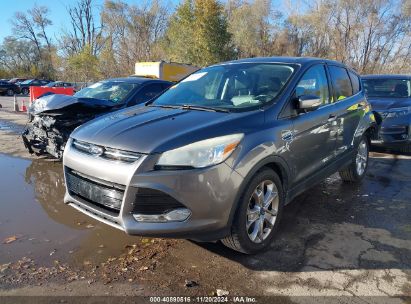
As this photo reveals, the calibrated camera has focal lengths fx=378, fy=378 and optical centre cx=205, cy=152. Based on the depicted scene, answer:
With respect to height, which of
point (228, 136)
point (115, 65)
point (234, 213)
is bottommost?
point (234, 213)

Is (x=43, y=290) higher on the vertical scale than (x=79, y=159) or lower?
lower

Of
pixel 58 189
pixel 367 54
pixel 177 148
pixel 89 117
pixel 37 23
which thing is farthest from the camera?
pixel 37 23

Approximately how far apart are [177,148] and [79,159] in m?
1.00

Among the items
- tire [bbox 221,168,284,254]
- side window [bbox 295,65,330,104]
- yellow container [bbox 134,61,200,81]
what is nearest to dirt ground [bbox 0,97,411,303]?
tire [bbox 221,168,284,254]

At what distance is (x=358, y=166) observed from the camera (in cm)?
579

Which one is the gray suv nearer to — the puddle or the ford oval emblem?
the ford oval emblem

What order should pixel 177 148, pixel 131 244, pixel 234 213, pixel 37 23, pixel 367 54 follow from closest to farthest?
1. pixel 177 148
2. pixel 234 213
3. pixel 131 244
4. pixel 367 54
5. pixel 37 23

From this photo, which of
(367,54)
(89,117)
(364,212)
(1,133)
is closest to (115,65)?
(367,54)

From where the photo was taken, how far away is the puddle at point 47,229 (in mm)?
3516

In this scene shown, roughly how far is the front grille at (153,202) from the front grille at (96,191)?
154mm

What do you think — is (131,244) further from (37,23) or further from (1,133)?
(37,23)

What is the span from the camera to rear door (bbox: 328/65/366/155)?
4773 millimetres

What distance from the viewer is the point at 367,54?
2998 cm

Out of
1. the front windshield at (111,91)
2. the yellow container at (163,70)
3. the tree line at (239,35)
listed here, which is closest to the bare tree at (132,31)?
the tree line at (239,35)
